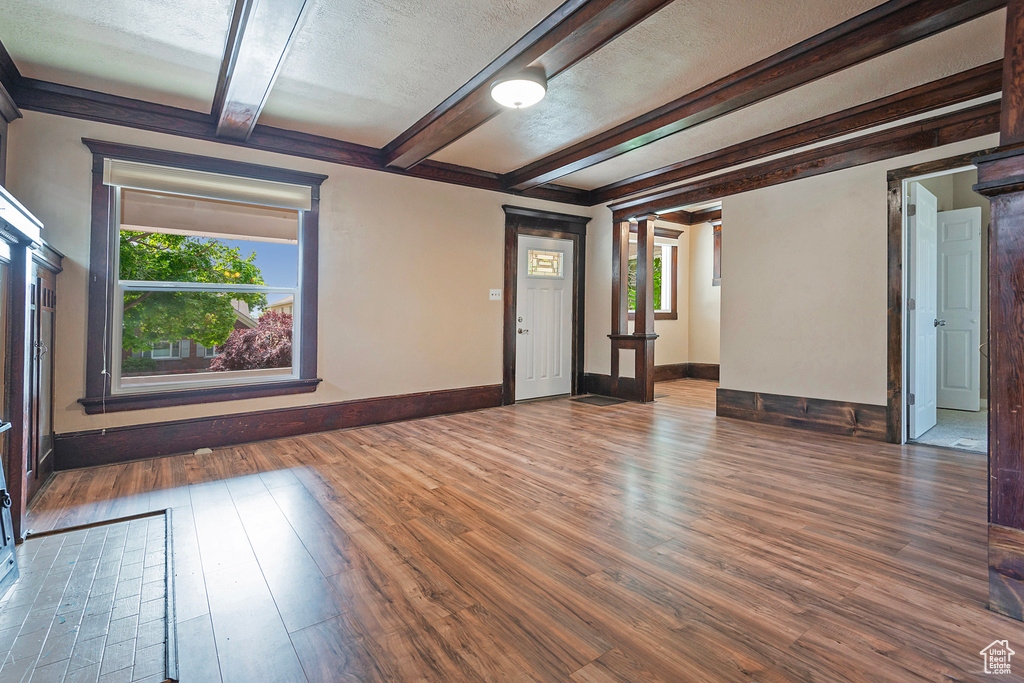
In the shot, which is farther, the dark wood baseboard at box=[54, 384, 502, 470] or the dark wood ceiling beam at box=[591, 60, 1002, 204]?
the dark wood baseboard at box=[54, 384, 502, 470]

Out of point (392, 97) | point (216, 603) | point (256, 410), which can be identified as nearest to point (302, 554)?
point (216, 603)

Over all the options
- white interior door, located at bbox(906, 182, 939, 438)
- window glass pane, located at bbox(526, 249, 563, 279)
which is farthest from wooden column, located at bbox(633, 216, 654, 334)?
white interior door, located at bbox(906, 182, 939, 438)

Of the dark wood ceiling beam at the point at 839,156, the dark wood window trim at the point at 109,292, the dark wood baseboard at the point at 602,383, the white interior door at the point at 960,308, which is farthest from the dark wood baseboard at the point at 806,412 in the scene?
the dark wood window trim at the point at 109,292

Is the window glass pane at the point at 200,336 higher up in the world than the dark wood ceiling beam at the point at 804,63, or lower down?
lower down

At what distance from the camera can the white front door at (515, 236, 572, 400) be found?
6117 mm

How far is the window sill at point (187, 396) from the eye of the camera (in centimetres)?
360

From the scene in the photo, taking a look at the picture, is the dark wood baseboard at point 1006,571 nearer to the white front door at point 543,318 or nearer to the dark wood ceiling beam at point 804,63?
the dark wood ceiling beam at point 804,63

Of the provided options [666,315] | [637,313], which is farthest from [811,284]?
[666,315]

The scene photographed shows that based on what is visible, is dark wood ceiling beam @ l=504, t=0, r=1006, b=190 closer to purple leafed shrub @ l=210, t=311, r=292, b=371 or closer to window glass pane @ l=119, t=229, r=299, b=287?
window glass pane @ l=119, t=229, r=299, b=287

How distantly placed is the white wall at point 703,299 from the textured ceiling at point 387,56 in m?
5.80

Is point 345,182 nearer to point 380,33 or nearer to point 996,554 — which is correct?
point 380,33

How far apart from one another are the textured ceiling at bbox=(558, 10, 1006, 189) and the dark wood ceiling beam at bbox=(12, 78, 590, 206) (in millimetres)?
2290

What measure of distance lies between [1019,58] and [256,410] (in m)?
4.97

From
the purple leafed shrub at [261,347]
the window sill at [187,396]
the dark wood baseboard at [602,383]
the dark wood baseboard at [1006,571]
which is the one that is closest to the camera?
the dark wood baseboard at [1006,571]
